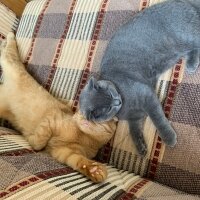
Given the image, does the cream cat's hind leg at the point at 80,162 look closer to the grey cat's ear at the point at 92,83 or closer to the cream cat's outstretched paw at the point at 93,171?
the cream cat's outstretched paw at the point at 93,171

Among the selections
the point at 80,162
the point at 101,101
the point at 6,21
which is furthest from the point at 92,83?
the point at 6,21

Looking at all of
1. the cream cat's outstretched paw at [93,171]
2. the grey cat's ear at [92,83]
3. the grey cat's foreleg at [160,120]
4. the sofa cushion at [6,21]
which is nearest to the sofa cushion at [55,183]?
the cream cat's outstretched paw at [93,171]

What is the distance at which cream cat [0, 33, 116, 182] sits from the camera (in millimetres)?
1371

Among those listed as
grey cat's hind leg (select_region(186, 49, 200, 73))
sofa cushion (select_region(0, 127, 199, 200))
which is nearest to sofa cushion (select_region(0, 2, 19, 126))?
sofa cushion (select_region(0, 127, 199, 200))

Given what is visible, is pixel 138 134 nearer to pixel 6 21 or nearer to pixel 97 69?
pixel 97 69

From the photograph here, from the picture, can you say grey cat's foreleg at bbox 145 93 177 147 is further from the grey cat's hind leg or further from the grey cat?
the grey cat's hind leg

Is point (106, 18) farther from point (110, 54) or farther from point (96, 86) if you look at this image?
point (96, 86)

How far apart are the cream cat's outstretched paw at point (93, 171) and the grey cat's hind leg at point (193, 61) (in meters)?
0.49

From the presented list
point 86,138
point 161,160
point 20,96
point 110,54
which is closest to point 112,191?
point 161,160

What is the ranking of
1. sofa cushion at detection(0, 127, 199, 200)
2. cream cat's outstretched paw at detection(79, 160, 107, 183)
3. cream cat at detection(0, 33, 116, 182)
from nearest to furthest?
sofa cushion at detection(0, 127, 199, 200) < cream cat's outstretched paw at detection(79, 160, 107, 183) < cream cat at detection(0, 33, 116, 182)

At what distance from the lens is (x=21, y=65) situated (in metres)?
1.67

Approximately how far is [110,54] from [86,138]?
36cm

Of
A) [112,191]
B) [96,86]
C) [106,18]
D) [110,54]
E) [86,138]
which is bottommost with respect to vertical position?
[112,191]

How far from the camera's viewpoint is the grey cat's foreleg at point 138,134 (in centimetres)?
129
